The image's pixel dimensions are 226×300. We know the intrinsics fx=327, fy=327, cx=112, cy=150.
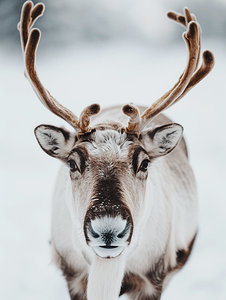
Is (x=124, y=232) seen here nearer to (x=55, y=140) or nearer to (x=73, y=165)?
(x=73, y=165)

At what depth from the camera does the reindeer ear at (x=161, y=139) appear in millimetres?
2355

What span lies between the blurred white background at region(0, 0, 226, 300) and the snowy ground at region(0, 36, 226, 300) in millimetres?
19

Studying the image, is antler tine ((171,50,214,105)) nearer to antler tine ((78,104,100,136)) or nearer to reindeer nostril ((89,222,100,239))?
antler tine ((78,104,100,136))

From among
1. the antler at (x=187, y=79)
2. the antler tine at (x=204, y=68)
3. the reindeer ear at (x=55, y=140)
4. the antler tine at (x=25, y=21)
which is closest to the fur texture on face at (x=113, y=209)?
the reindeer ear at (x=55, y=140)

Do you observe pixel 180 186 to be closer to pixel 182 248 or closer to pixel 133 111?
pixel 182 248

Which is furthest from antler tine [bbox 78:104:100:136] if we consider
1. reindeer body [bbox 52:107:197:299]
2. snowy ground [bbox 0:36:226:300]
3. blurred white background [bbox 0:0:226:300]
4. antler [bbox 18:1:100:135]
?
blurred white background [bbox 0:0:226:300]

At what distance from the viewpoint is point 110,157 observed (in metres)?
2.12

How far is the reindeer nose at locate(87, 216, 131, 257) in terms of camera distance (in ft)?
5.96

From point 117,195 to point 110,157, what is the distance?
29 cm

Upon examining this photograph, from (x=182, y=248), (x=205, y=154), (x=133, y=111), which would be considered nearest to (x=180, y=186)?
(x=182, y=248)

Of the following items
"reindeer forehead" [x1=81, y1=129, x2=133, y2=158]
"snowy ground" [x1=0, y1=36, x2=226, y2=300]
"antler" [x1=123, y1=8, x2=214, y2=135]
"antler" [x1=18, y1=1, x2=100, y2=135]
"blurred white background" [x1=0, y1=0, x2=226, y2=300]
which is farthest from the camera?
"blurred white background" [x1=0, y1=0, x2=226, y2=300]

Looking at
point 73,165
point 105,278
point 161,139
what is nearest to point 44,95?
point 73,165

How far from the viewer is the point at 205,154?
5703 millimetres

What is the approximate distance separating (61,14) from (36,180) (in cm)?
381
